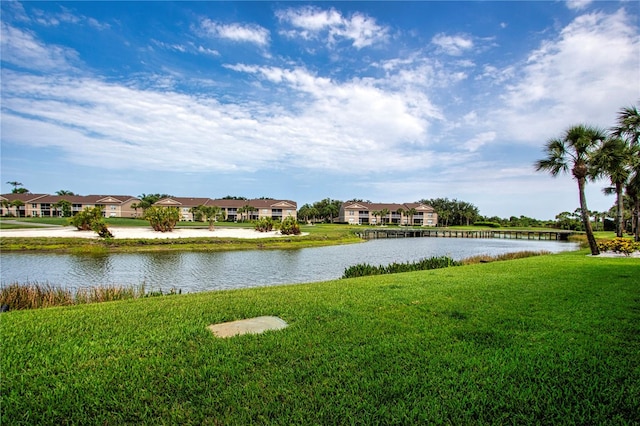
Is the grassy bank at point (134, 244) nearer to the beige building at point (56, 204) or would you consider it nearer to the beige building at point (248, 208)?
the beige building at point (248, 208)

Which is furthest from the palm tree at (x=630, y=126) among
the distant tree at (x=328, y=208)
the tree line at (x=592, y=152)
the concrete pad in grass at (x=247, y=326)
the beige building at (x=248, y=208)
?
the distant tree at (x=328, y=208)

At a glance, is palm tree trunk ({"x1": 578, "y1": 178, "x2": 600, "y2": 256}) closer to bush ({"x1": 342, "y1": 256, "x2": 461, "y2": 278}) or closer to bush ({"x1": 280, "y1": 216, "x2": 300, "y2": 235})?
bush ({"x1": 342, "y1": 256, "x2": 461, "y2": 278})

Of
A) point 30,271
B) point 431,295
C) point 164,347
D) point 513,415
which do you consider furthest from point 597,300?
point 30,271

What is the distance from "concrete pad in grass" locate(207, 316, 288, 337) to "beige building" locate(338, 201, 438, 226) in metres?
94.8

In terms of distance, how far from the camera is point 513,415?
2893 mm

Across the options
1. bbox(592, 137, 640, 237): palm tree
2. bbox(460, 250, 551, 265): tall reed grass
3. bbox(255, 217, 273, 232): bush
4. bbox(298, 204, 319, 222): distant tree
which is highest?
bbox(592, 137, 640, 237): palm tree

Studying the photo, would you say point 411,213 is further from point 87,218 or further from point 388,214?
point 87,218

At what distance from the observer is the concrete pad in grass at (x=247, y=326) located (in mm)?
4887

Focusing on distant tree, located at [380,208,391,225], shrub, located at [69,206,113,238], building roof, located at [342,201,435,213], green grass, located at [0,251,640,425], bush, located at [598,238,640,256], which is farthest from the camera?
building roof, located at [342,201,435,213]

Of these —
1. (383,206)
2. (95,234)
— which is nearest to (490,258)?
(95,234)

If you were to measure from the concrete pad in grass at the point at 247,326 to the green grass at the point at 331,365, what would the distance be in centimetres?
23

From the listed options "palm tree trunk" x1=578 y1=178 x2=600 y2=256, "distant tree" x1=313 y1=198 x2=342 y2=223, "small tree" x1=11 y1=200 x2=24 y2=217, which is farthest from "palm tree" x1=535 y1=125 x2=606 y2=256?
"small tree" x1=11 y1=200 x2=24 y2=217

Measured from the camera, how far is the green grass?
2.93m

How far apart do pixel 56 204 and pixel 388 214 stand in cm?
8695
